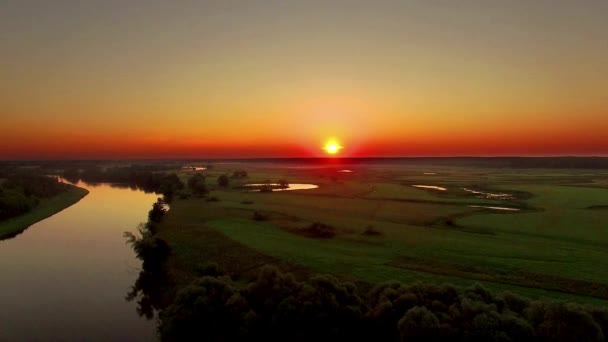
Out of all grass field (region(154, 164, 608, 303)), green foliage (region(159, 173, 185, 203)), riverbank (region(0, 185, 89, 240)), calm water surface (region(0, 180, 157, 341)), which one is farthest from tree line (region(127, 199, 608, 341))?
green foliage (region(159, 173, 185, 203))

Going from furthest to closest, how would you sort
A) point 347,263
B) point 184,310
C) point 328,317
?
point 347,263, point 184,310, point 328,317

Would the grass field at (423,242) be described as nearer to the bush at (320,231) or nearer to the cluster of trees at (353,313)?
the bush at (320,231)

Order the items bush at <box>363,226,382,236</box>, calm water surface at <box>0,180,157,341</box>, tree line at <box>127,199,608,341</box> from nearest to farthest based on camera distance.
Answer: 1. tree line at <box>127,199,608,341</box>
2. calm water surface at <box>0,180,157,341</box>
3. bush at <box>363,226,382,236</box>

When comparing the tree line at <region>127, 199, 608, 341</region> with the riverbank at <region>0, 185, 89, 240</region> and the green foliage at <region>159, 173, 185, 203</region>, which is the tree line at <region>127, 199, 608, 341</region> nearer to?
the riverbank at <region>0, 185, 89, 240</region>

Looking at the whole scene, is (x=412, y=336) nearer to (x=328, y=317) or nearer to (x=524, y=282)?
(x=328, y=317)

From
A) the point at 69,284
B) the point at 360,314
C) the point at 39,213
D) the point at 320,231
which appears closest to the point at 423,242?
the point at 320,231

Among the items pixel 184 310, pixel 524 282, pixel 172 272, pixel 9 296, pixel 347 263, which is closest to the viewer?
pixel 184 310

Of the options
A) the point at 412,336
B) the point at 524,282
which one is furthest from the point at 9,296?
the point at 524,282
